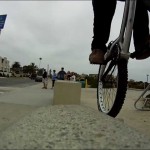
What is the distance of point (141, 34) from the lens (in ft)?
10.5

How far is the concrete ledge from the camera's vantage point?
180cm

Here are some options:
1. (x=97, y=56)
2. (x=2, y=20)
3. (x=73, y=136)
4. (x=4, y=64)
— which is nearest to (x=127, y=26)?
(x=97, y=56)

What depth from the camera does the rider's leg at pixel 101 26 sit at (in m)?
3.15

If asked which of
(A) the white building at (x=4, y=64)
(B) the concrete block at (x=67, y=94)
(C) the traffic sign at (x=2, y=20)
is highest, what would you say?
(A) the white building at (x=4, y=64)

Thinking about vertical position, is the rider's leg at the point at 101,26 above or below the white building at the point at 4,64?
below

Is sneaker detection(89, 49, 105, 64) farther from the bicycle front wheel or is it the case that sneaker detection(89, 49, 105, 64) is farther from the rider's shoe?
the rider's shoe

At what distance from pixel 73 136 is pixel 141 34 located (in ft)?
5.19

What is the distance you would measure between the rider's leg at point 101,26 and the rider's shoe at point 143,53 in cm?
32

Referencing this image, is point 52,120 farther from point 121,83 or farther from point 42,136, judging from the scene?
point 121,83

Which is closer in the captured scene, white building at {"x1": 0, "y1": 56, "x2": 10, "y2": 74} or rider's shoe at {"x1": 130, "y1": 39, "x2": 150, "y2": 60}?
→ rider's shoe at {"x1": 130, "y1": 39, "x2": 150, "y2": 60}

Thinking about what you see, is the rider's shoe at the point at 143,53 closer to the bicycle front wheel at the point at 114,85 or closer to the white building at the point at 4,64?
the bicycle front wheel at the point at 114,85

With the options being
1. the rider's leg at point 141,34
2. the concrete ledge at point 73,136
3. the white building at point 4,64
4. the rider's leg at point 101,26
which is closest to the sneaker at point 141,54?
the rider's leg at point 141,34

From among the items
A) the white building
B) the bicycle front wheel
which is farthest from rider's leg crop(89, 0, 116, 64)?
the white building

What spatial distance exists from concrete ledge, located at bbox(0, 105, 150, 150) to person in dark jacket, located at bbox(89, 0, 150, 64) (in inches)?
37.7
